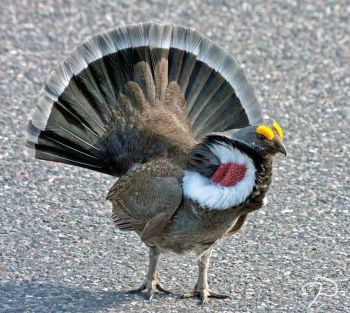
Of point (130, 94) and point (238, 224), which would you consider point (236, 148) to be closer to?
point (238, 224)

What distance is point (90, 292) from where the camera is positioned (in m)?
6.68

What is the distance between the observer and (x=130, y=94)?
7.39 m

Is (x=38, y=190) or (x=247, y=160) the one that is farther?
(x=38, y=190)

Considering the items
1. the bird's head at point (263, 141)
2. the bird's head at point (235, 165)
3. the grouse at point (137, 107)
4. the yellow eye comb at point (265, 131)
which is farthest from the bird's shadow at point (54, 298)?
the yellow eye comb at point (265, 131)

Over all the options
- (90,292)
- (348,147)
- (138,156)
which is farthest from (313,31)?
(90,292)

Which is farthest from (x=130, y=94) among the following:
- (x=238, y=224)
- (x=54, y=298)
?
(x=54, y=298)

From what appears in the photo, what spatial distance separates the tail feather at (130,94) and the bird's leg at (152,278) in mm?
734

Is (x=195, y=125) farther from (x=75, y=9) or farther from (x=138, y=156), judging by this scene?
(x=75, y=9)

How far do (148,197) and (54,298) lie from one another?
870mm

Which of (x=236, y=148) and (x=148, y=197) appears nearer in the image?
(x=236, y=148)

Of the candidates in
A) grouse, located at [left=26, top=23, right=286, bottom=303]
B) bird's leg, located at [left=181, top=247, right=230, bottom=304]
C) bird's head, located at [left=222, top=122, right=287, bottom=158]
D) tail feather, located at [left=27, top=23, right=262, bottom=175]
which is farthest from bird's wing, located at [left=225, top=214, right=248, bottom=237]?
tail feather, located at [left=27, top=23, right=262, bottom=175]

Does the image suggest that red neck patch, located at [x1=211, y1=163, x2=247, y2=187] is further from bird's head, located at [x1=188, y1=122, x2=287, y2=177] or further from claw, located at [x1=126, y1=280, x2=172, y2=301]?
claw, located at [x1=126, y1=280, x2=172, y2=301]

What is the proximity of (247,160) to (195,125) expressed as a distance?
1.22 metres

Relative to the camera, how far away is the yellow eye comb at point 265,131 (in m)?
6.18
